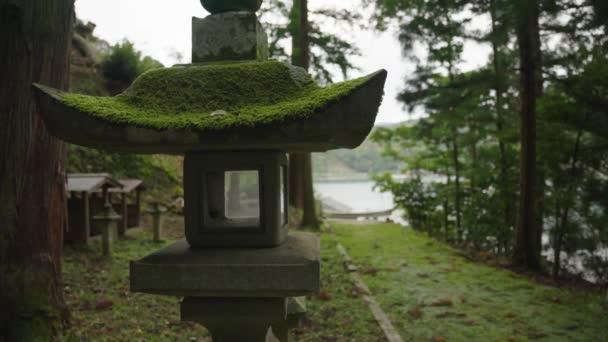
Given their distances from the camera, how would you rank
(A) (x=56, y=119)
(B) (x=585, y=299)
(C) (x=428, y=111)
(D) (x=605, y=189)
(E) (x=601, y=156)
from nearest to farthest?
(A) (x=56, y=119)
(B) (x=585, y=299)
(D) (x=605, y=189)
(E) (x=601, y=156)
(C) (x=428, y=111)

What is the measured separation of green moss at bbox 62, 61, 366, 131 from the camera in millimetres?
1854

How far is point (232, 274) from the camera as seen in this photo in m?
2.10

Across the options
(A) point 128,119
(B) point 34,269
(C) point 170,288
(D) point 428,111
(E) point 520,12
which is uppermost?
(E) point 520,12

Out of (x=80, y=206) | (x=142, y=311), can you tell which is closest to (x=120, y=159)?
(x=80, y=206)

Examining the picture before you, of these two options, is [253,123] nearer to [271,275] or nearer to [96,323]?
[271,275]

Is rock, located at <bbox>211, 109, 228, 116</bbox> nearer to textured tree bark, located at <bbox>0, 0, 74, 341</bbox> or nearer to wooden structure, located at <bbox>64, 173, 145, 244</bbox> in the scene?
textured tree bark, located at <bbox>0, 0, 74, 341</bbox>

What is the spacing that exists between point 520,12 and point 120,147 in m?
5.51

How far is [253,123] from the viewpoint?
1831 mm

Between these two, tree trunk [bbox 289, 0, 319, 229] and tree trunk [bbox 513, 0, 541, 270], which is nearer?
tree trunk [bbox 513, 0, 541, 270]

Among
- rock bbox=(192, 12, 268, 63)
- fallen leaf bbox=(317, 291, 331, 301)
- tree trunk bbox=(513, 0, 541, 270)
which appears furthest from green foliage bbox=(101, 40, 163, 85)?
rock bbox=(192, 12, 268, 63)

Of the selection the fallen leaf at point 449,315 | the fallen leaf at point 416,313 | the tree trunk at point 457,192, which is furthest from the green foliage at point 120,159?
the fallen leaf at point 449,315

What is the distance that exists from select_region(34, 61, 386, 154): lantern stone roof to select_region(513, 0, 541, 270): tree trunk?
6681 mm

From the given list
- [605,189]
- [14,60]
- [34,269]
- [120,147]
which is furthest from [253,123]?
[605,189]

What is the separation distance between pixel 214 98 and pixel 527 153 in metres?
7.29
